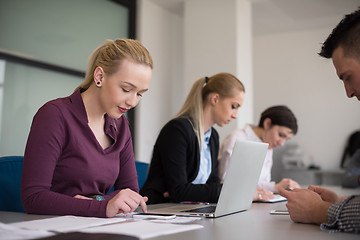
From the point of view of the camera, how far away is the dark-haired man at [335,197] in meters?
0.97

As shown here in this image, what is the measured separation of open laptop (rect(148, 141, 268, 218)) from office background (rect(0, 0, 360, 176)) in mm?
2571

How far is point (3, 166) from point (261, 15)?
465 centimetres

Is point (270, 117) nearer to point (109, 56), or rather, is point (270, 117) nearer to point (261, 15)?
point (109, 56)

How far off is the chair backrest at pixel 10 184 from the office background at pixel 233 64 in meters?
2.03

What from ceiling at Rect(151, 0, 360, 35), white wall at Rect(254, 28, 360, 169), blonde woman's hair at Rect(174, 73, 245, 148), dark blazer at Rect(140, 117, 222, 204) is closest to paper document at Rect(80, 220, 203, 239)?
dark blazer at Rect(140, 117, 222, 204)

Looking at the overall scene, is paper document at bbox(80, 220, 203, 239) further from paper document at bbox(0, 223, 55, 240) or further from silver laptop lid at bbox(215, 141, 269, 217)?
silver laptop lid at bbox(215, 141, 269, 217)

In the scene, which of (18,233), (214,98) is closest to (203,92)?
(214,98)

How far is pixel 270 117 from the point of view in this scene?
9.36 ft

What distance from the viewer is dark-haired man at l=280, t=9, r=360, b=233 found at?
97cm

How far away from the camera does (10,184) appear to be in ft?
4.80

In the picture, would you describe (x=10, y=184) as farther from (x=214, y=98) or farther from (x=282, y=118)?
(x=282, y=118)

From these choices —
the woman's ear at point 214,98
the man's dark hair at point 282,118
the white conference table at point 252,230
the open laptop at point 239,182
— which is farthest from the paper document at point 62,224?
the man's dark hair at point 282,118

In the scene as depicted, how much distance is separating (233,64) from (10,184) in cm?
A: 353

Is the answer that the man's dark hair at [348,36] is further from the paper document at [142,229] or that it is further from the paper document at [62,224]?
the paper document at [62,224]
